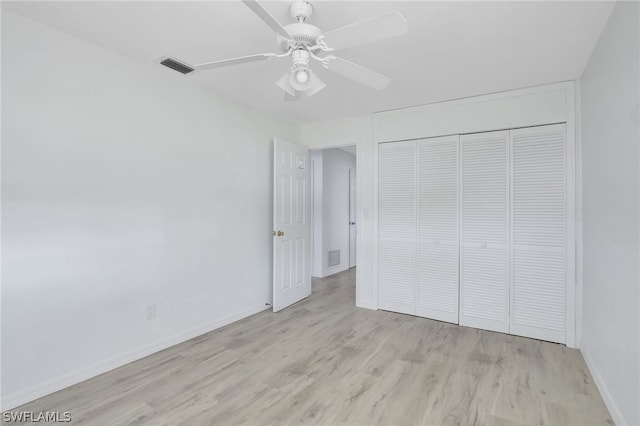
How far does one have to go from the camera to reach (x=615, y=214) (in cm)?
185

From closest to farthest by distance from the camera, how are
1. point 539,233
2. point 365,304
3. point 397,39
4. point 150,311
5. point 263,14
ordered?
point 263,14
point 397,39
point 150,311
point 539,233
point 365,304

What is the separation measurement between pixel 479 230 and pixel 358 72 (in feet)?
7.16

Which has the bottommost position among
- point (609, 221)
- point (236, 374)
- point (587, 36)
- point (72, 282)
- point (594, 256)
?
point (236, 374)

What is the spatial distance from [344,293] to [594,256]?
288 cm

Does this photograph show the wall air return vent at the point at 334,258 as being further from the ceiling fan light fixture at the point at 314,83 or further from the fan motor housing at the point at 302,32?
the fan motor housing at the point at 302,32

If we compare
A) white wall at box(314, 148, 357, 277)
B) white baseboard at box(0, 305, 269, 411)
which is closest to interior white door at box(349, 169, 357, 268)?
white wall at box(314, 148, 357, 277)

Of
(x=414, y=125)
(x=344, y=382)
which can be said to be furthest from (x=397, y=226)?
(x=344, y=382)

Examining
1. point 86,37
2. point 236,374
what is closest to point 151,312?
point 236,374

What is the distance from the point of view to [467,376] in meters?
2.31

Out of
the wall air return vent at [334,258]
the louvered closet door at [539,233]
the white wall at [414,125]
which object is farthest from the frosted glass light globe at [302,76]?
the wall air return vent at [334,258]

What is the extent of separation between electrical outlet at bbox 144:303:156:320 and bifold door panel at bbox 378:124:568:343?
239 centimetres

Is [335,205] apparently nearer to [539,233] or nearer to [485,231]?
[485,231]

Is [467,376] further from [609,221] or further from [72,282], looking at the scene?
[72,282]

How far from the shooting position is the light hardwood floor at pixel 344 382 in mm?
1877
